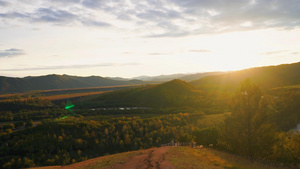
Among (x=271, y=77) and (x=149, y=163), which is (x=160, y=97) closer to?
(x=271, y=77)

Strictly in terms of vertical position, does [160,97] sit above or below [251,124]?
below

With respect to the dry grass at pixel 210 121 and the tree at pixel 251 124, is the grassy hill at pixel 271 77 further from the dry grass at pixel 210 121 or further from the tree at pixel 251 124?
the tree at pixel 251 124

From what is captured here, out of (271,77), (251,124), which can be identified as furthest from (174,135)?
(271,77)

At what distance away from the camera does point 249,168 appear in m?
17.6

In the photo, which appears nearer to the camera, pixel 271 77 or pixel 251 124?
pixel 251 124

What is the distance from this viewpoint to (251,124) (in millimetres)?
24750

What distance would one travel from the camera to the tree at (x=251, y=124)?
947 inches

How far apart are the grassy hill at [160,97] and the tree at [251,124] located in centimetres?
7832

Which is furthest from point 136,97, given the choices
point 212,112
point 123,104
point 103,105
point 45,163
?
point 45,163

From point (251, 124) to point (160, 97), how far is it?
93.9 meters

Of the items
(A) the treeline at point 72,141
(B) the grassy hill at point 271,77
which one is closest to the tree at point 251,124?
(A) the treeline at point 72,141

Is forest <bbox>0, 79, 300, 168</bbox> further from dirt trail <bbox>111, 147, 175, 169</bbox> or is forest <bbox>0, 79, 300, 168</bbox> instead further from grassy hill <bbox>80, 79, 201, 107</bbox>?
grassy hill <bbox>80, 79, 201, 107</bbox>

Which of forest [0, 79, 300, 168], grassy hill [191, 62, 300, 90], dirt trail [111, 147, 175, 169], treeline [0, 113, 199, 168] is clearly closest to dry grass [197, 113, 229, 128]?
forest [0, 79, 300, 168]

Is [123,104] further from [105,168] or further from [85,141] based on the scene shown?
[105,168]
